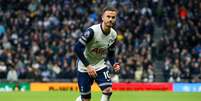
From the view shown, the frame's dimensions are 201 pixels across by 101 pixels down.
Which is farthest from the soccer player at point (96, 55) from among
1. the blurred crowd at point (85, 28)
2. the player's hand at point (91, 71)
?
the blurred crowd at point (85, 28)

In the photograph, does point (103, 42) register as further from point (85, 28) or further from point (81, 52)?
point (85, 28)

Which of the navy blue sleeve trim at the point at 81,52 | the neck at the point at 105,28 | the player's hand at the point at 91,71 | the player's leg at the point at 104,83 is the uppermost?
the neck at the point at 105,28

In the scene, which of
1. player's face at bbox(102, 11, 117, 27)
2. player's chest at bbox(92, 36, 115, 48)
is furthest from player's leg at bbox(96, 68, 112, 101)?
player's face at bbox(102, 11, 117, 27)

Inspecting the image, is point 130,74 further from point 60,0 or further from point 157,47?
point 60,0

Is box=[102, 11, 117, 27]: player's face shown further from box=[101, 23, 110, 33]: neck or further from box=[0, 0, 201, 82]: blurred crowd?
box=[0, 0, 201, 82]: blurred crowd

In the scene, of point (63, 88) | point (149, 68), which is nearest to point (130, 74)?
point (149, 68)

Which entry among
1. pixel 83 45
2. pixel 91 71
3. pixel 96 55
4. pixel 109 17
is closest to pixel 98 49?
pixel 96 55

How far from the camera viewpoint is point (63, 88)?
25.1m

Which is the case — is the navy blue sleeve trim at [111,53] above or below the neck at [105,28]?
below

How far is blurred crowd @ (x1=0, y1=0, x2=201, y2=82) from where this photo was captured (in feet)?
83.9

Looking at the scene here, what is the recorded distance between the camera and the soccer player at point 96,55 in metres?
10.4

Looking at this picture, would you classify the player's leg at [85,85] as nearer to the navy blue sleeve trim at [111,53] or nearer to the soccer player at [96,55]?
the soccer player at [96,55]

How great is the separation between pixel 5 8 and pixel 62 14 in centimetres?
301

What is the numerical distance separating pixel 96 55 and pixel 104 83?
569mm
